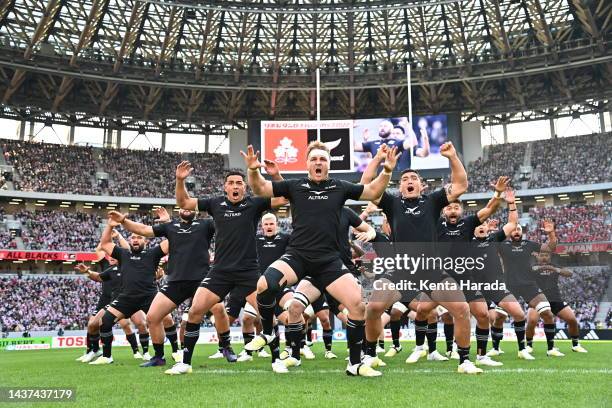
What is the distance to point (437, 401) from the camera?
245 inches

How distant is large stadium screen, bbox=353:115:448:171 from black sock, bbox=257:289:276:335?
122 feet

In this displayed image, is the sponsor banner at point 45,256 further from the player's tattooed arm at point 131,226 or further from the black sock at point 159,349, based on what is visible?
the player's tattooed arm at point 131,226

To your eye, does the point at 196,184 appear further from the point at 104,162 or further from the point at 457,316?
the point at 457,316

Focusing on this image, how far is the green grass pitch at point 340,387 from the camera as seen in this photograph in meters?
6.24

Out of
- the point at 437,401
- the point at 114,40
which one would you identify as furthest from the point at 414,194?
the point at 114,40

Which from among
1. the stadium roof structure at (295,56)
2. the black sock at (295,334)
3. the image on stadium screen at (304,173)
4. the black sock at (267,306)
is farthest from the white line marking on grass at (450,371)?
the stadium roof structure at (295,56)

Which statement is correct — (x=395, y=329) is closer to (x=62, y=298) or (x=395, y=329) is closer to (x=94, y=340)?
A: (x=94, y=340)

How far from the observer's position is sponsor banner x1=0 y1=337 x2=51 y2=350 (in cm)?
2897

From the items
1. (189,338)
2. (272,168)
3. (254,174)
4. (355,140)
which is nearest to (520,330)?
(272,168)

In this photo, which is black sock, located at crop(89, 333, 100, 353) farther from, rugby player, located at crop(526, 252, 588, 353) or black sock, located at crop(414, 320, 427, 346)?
rugby player, located at crop(526, 252, 588, 353)

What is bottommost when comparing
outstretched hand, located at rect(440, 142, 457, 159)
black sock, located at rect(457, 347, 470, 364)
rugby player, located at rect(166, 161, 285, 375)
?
black sock, located at rect(457, 347, 470, 364)

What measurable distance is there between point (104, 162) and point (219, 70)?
14132mm

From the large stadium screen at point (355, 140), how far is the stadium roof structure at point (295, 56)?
3026 mm

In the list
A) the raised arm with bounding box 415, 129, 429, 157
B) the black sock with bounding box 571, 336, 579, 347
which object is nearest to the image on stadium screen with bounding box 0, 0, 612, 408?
the black sock with bounding box 571, 336, 579, 347
